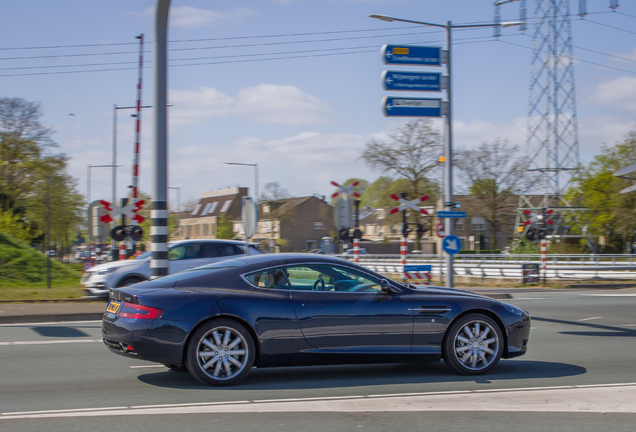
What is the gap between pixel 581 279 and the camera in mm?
28688

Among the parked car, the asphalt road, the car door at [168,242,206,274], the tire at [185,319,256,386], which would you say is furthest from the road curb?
the tire at [185,319,256,386]

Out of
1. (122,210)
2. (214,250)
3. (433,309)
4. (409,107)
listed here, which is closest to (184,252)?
(214,250)

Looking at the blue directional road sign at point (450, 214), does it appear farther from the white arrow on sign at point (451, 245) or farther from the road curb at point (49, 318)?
the road curb at point (49, 318)

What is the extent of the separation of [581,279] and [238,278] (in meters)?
26.1

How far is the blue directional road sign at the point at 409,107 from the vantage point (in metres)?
16.7

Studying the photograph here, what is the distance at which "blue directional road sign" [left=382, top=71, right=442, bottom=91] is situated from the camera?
16.6 meters

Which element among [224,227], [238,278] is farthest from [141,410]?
[224,227]

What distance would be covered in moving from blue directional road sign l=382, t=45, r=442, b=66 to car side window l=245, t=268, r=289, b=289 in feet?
37.1

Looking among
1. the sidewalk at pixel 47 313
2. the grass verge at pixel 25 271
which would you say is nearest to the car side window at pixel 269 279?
the sidewalk at pixel 47 313

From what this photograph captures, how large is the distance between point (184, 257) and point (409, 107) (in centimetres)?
722

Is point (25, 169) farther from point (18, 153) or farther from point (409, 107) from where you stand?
point (409, 107)

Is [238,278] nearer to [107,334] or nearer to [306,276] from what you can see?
[306,276]

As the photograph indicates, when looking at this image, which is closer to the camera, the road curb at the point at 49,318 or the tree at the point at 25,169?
the road curb at the point at 49,318

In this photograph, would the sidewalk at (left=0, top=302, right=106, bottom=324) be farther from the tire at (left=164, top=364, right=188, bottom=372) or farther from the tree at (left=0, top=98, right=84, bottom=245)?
the tree at (left=0, top=98, right=84, bottom=245)
